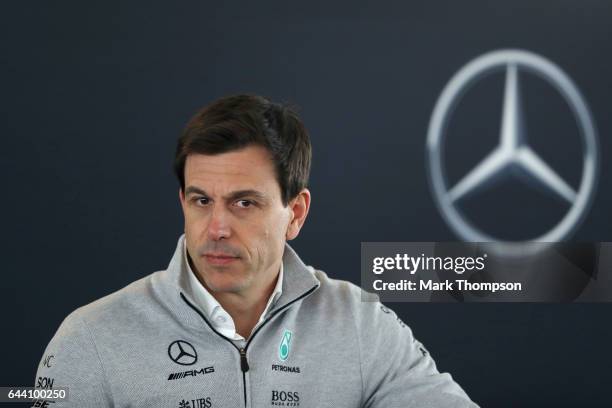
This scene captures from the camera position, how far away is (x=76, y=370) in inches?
57.7

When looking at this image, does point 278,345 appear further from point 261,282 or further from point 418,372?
point 418,372

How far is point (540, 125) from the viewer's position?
3203mm

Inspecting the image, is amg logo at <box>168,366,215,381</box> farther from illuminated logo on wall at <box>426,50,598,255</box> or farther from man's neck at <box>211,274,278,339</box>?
illuminated logo on wall at <box>426,50,598,255</box>

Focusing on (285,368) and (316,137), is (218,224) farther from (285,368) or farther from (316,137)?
(316,137)

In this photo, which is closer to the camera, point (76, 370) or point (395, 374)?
point (76, 370)

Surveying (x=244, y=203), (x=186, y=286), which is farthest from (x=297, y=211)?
(x=186, y=286)

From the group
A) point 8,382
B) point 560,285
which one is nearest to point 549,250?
point 560,285

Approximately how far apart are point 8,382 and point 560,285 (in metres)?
2.24

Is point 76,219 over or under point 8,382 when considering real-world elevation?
over

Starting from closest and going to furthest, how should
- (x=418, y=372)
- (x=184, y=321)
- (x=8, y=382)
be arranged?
(x=184, y=321) < (x=418, y=372) < (x=8, y=382)

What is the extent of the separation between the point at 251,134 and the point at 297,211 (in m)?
0.26

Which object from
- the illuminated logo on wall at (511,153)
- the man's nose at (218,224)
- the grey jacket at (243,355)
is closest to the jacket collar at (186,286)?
the grey jacket at (243,355)

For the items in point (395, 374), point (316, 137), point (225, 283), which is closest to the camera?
point (225, 283)

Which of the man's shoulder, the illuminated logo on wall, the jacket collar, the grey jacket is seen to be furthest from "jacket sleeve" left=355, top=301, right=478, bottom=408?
the illuminated logo on wall
